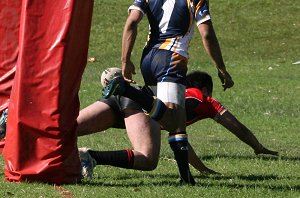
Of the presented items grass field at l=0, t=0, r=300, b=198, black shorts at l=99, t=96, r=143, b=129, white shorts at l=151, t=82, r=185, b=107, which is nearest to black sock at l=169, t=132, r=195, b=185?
grass field at l=0, t=0, r=300, b=198

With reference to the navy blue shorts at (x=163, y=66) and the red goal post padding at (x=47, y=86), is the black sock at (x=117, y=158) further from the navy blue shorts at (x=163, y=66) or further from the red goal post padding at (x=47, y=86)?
the navy blue shorts at (x=163, y=66)

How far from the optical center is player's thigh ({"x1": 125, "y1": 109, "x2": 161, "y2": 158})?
8.41 metres

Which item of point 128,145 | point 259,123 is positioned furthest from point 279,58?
point 128,145

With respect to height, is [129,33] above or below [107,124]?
above

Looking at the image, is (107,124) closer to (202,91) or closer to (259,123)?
(202,91)

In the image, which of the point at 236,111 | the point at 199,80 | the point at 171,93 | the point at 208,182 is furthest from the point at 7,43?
the point at 236,111

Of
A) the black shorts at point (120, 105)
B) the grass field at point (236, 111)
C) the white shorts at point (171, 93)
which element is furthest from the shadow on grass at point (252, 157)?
the white shorts at point (171, 93)

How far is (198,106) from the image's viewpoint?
32.5 feet

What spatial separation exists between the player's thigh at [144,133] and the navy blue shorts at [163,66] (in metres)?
0.43

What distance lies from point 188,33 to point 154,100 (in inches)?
26.4

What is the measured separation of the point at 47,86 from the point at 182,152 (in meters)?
1.22

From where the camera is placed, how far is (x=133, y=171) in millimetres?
9094

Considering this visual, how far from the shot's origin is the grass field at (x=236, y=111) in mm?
7715

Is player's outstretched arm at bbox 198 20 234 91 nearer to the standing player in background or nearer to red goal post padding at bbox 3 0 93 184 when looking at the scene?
the standing player in background
